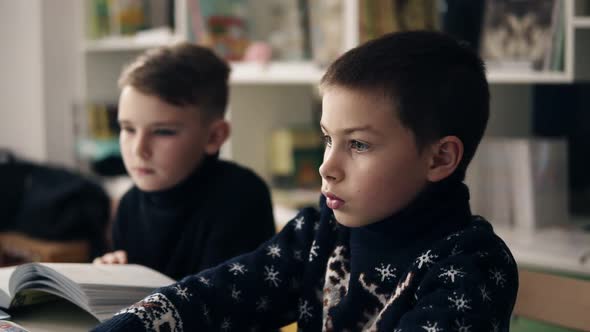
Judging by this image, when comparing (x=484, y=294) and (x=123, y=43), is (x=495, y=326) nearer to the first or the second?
(x=484, y=294)

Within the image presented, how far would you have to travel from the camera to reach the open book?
40.8 inches

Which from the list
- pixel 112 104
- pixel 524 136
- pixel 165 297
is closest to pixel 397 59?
pixel 165 297

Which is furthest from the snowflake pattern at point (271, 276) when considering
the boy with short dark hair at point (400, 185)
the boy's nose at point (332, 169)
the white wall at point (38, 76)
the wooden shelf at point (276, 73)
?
the white wall at point (38, 76)

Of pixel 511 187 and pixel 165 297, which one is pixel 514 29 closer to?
pixel 511 187

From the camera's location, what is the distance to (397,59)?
95 centimetres

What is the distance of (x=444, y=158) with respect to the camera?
0.96 m

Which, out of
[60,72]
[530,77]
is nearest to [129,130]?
[530,77]

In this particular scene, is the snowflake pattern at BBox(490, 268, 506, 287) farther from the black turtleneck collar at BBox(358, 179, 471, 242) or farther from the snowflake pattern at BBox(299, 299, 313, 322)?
the snowflake pattern at BBox(299, 299, 313, 322)

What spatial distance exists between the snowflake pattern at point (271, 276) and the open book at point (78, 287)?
0.56 feet

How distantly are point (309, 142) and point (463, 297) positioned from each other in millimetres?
1920

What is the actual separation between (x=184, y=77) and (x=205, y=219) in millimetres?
277

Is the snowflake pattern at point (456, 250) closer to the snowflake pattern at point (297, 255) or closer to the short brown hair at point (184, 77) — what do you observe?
the snowflake pattern at point (297, 255)

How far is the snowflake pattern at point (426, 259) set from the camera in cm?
92

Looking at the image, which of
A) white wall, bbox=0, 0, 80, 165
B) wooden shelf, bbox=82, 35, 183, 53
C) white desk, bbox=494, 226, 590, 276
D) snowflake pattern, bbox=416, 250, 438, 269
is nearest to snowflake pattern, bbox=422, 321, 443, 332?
snowflake pattern, bbox=416, 250, 438, 269
